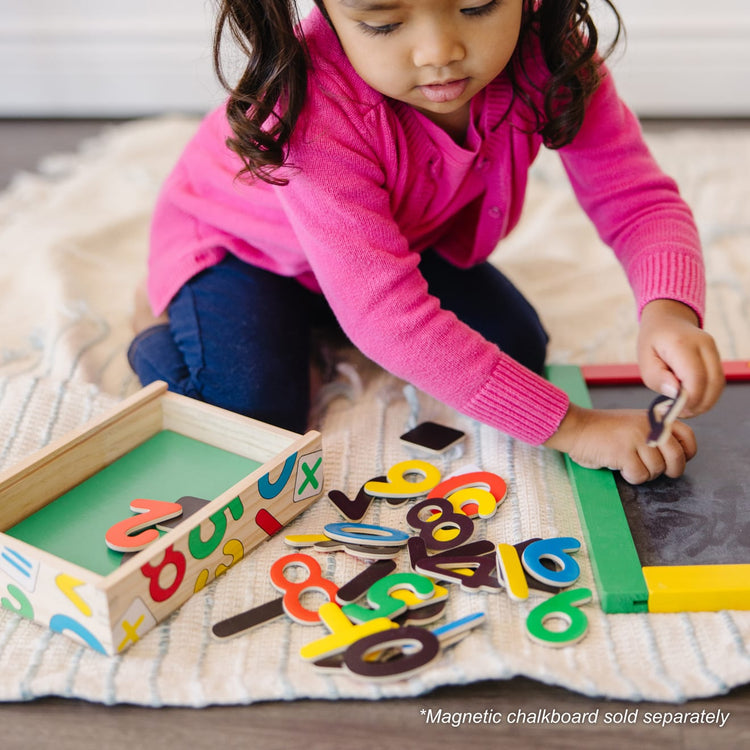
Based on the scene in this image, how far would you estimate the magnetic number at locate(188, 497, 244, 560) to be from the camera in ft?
2.37

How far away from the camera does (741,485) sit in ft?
2.76

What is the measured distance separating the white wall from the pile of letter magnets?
1406 millimetres

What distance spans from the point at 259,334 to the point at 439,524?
32cm

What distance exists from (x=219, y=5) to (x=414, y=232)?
30 cm

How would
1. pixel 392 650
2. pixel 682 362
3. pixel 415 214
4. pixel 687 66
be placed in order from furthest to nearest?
pixel 687 66, pixel 415 214, pixel 682 362, pixel 392 650

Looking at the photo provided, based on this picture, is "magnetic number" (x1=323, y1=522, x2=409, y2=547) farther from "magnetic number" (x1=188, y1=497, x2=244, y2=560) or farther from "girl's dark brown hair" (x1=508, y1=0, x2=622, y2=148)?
"girl's dark brown hair" (x1=508, y1=0, x2=622, y2=148)

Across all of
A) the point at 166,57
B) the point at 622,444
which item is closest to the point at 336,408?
the point at 622,444

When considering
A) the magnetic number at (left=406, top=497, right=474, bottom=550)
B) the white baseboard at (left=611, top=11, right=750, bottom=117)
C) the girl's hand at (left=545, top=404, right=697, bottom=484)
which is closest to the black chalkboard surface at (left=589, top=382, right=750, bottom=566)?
the girl's hand at (left=545, top=404, right=697, bottom=484)

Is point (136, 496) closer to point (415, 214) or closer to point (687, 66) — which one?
point (415, 214)

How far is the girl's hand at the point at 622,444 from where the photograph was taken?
84 centimetres

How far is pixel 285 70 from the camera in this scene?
80 cm

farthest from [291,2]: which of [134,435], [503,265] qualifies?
[503,265]

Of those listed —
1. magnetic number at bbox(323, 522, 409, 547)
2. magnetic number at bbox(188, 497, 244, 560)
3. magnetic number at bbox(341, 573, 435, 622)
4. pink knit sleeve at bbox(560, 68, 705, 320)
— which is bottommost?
magnetic number at bbox(323, 522, 409, 547)

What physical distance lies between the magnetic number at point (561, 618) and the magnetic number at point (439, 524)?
0.32 ft
